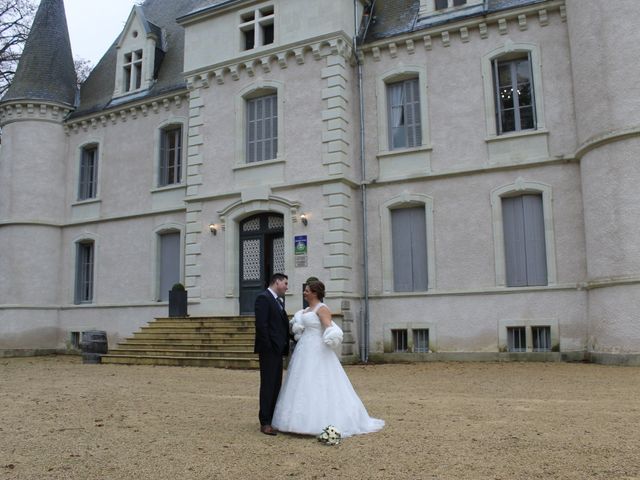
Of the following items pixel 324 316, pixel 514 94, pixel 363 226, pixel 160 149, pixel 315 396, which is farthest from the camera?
pixel 160 149

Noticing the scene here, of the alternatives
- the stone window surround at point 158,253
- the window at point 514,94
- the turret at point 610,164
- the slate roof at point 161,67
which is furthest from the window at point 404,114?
Result: the stone window surround at point 158,253

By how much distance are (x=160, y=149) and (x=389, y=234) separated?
827cm

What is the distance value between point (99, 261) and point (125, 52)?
7.05 metres

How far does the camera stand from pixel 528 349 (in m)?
13.2

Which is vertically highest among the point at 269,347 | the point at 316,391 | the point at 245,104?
the point at 245,104

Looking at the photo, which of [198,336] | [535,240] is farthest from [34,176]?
[535,240]

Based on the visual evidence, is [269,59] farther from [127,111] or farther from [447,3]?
[127,111]

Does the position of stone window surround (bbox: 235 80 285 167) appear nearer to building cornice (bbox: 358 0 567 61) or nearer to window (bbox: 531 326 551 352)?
building cornice (bbox: 358 0 567 61)

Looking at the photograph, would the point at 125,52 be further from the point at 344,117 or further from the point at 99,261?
the point at 344,117

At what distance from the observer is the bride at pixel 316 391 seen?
5.94m

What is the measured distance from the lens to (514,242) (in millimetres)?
13844

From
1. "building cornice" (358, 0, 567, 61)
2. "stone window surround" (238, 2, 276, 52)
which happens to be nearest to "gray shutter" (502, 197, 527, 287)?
"building cornice" (358, 0, 567, 61)

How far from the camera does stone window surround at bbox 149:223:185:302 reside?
18.1 metres

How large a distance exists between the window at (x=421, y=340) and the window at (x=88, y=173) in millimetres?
12222
